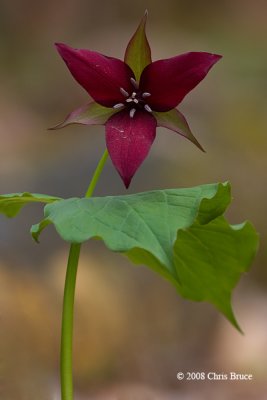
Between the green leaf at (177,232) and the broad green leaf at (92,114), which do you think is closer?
the green leaf at (177,232)

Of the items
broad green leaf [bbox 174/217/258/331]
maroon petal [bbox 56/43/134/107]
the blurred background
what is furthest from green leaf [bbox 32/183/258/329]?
the blurred background

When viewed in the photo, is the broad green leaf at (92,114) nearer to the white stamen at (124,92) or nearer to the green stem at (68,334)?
the white stamen at (124,92)

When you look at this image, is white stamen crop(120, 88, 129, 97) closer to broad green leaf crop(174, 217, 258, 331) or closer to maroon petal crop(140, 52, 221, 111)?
maroon petal crop(140, 52, 221, 111)

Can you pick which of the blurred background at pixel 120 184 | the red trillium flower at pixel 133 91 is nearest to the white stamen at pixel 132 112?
the red trillium flower at pixel 133 91

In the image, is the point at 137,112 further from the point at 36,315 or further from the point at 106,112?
the point at 36,315

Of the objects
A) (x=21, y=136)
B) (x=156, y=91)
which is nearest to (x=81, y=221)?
(x=156, y=91)

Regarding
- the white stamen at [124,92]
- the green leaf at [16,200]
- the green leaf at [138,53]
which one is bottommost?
the green leaf at [16,200]

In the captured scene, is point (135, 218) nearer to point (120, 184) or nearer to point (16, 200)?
point (16, 200)
